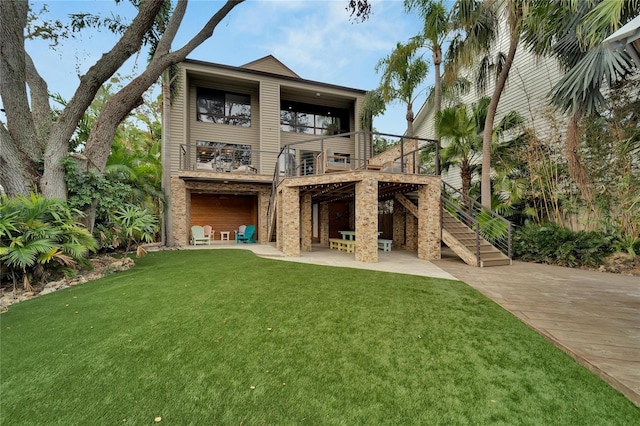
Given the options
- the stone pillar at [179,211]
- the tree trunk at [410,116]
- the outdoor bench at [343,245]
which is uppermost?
the tree trunk at [410,116]

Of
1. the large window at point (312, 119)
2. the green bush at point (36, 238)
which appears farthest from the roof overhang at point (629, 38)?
the large window at point (312, 119)

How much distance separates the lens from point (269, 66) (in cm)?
1559

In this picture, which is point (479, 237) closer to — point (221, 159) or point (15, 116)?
point (221, 159)

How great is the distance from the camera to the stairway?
25.8ft

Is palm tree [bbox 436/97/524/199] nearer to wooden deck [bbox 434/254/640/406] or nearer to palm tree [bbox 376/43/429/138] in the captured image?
palm tree [bbox 376/43/429/138]

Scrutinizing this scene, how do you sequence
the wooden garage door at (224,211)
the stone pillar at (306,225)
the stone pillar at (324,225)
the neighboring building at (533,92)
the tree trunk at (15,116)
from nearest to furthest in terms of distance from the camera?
1. the tree trunk at (15,116)
2. the neighboring building at (533,92)
3. the stone pillar at (306,225)
4. the stone pillar at (324,225)
5. the wooden garage door at (224,211)

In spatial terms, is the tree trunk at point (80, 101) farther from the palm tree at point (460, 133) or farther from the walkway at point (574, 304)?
the palm tree at point (460, 133)

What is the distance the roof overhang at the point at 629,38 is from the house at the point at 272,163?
6133 millimetres

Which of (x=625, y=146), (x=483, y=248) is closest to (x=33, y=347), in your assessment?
(x=483, y=248)

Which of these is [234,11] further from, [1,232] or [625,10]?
[625,10]

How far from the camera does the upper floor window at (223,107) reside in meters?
14.6

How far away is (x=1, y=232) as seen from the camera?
16.1ft

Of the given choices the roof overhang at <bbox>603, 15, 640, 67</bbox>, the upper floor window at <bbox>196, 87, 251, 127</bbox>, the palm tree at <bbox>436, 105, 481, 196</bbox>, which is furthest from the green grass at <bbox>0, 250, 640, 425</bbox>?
the upper floor window at <bbox>196, 87, 251, 127</bbox>

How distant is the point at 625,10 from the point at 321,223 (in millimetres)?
11998
